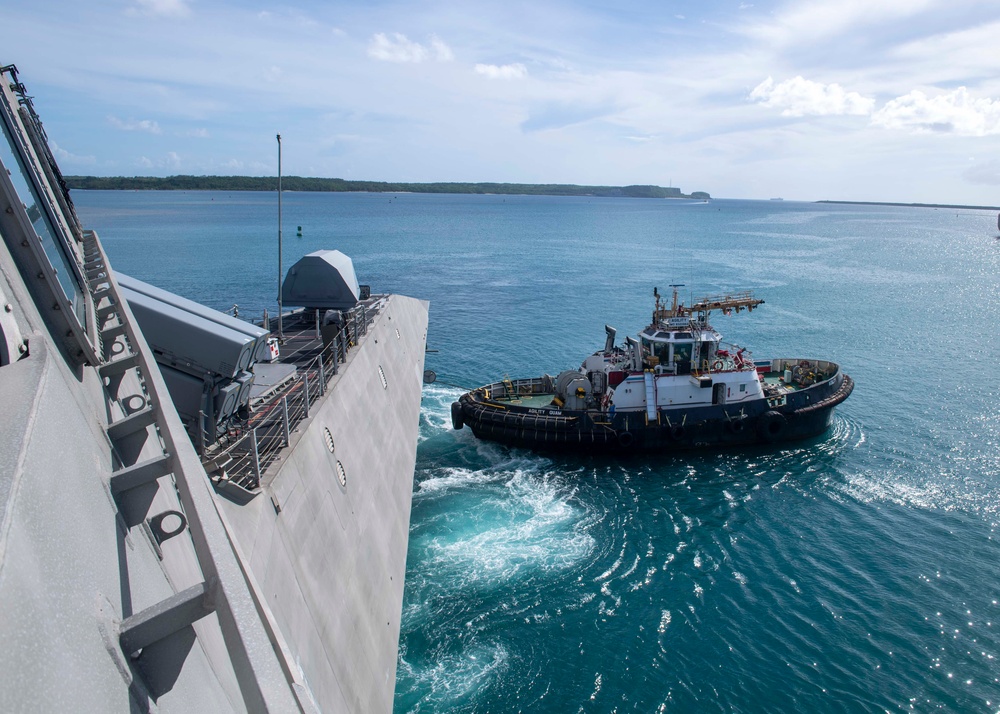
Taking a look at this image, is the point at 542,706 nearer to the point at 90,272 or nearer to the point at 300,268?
the point at 90,272

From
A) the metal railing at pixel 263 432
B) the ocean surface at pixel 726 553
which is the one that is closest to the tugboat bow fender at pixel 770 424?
the ocean surface at pixel 726 553

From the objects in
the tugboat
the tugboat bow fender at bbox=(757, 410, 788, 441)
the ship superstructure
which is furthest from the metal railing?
the tugboat bow fender at bbox=(757, 410, 788, 441)

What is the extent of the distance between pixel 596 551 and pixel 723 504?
7.19m

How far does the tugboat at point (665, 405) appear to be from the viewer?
106 feet

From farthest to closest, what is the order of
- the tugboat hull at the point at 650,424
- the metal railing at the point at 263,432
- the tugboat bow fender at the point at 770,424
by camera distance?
the tugboat bow fender at the point at 770,424 < the tugboat hull at the point at 650,424 < the metal railing at the point at 263,432

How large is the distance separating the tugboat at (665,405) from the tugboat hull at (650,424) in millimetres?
49

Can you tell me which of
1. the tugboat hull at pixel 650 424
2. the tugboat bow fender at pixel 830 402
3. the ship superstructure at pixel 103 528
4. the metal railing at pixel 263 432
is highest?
the ship superstructure at pixel 103 528

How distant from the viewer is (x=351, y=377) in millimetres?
20781

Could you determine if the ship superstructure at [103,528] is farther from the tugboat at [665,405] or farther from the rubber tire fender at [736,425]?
the rubber tire fender at [736,425]

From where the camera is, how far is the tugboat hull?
3222 cm

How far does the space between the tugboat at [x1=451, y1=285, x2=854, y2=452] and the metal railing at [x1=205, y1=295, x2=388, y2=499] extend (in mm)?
12572

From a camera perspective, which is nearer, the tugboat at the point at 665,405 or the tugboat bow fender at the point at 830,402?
the tugboat at the point at 665,405

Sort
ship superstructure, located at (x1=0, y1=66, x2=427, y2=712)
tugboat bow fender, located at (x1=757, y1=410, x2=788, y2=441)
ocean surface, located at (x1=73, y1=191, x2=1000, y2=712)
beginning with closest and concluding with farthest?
ship superstructure, located at (x1=0, y1=66, x2=427, y2=712)
ocean surface, located at (x1=73, y1=191, x2=1000, y2=712)
tugboat bow fender, located at (x1=757, y1=410, x2=788, y2=441)

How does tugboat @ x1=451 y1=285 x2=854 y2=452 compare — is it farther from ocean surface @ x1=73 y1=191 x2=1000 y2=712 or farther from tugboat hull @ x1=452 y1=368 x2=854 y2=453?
ocean surface @ x1=73 y1=191 x2=1000 y2=712
